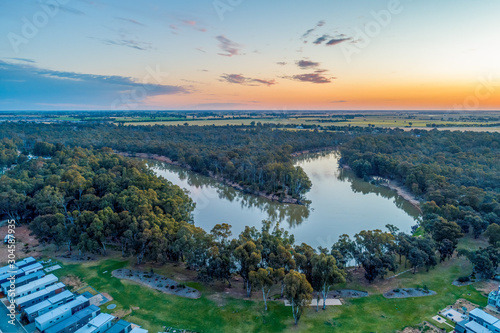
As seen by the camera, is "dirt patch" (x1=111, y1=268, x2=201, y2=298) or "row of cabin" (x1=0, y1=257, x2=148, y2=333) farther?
"dirt patch" (x1=111, y1=268, x2=201, y2=298)

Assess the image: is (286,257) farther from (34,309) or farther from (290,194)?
(290,194)

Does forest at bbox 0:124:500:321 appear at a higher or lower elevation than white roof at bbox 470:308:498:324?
higher

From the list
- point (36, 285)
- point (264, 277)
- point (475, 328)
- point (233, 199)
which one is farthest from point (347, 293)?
point (233, 199)

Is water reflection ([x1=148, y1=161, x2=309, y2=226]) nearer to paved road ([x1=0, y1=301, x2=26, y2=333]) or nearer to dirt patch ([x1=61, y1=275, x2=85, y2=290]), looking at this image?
dirt patch ([x1=61, y1=275, x2=85, y2=290])

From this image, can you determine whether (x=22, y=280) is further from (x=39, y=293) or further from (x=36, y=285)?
(x=39, y=293)

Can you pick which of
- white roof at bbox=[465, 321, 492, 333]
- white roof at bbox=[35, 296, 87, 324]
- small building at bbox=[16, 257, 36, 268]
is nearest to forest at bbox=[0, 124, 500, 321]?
small building at bbox=[16, 257, 36, 268]

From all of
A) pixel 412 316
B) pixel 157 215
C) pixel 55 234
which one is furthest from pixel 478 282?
pixel 55 234
